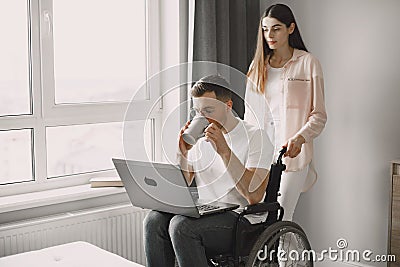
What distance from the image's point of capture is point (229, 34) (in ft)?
12.8

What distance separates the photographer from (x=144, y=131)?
395 cm

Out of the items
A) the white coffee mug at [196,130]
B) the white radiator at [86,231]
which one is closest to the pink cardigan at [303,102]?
the white coffee mug at [196,130]

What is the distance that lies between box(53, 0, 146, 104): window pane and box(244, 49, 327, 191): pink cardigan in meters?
0.89

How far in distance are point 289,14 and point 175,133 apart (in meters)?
1.00

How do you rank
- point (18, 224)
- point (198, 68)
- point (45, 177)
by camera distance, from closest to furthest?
point (18, 224)
point (45, 177)
point (198, 68)

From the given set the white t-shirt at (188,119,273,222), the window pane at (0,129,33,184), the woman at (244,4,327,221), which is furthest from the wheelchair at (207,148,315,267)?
the window pane at (0,129,33,184)

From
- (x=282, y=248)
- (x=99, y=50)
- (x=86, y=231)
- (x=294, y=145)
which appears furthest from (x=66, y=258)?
(x=99, y=50)

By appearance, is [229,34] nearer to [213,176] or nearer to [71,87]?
[71,87]

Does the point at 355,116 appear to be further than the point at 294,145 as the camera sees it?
Yes

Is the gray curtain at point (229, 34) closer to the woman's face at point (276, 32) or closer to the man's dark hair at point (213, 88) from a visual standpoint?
the woman's face at point (276, 32)

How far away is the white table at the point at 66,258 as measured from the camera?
9.05ft

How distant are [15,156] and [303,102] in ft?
5.11

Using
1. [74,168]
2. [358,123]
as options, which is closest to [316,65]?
[358,123]

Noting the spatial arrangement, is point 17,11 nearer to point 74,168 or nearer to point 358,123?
point 74,168
